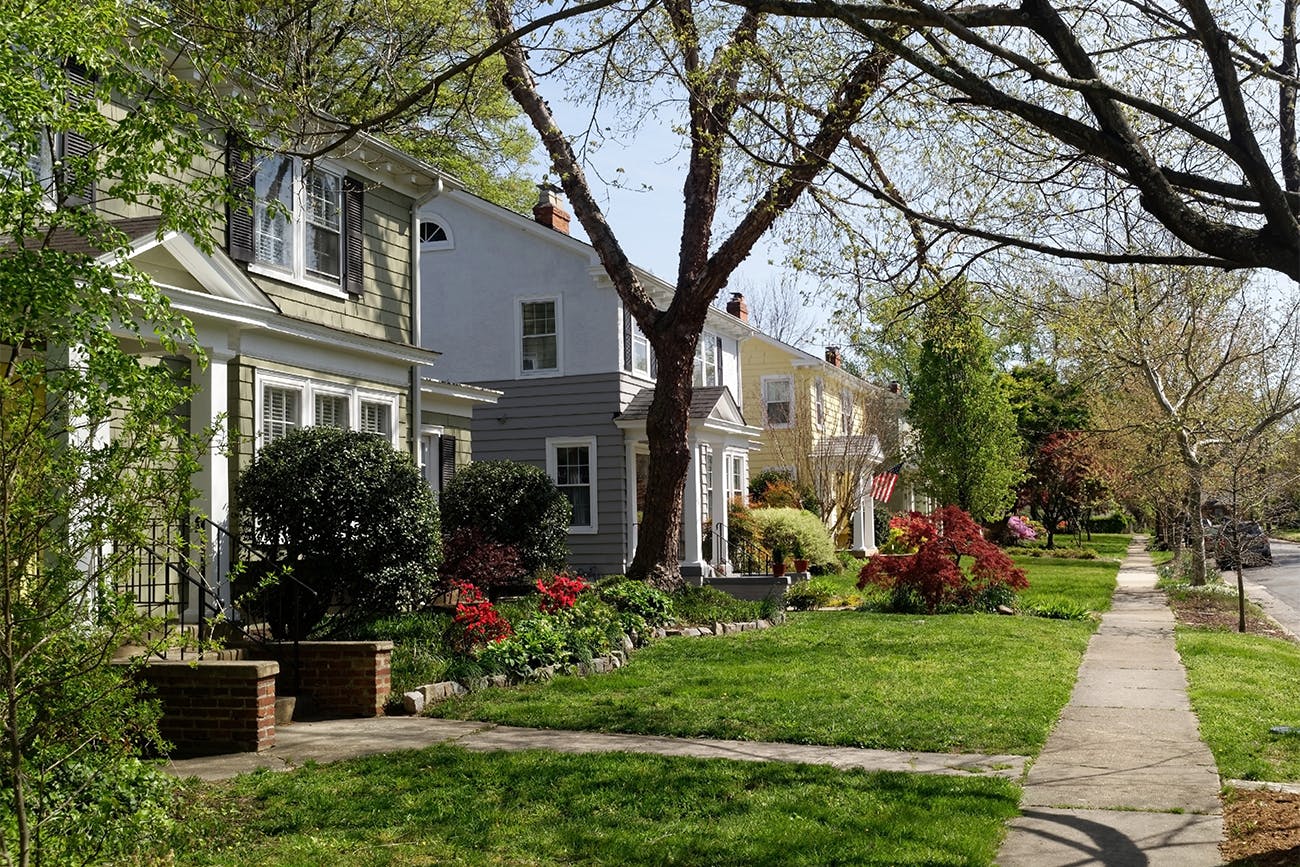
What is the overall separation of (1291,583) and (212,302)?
27.0m

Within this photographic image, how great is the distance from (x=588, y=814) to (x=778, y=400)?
29452mm

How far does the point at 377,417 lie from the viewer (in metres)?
15.0

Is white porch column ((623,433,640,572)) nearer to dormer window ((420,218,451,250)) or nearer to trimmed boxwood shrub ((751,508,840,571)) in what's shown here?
trimmed boxwood shrub ((751,508,840,571))

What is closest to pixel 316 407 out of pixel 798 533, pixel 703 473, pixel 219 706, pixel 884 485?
pixel 219 706

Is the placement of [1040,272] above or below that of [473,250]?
below

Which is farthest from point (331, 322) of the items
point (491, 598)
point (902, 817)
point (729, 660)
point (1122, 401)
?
point (1122, 401)

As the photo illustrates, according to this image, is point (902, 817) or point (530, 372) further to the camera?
point (530, 372)

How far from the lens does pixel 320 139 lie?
12.8 metres

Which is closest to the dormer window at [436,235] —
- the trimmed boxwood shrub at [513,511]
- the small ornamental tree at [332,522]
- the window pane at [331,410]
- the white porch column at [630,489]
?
the white porch column at [630,489]

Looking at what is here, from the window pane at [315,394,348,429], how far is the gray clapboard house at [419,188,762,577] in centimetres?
899

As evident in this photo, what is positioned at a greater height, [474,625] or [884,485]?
[884,485]

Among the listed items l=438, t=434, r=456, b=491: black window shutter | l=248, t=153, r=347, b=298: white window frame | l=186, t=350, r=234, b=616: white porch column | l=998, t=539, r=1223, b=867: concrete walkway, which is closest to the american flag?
l=438, t=434, r=456, b=491: black window shutter

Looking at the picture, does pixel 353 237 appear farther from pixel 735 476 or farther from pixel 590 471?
pixel 735 476

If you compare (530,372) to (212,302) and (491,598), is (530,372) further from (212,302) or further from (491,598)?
(212,302)
